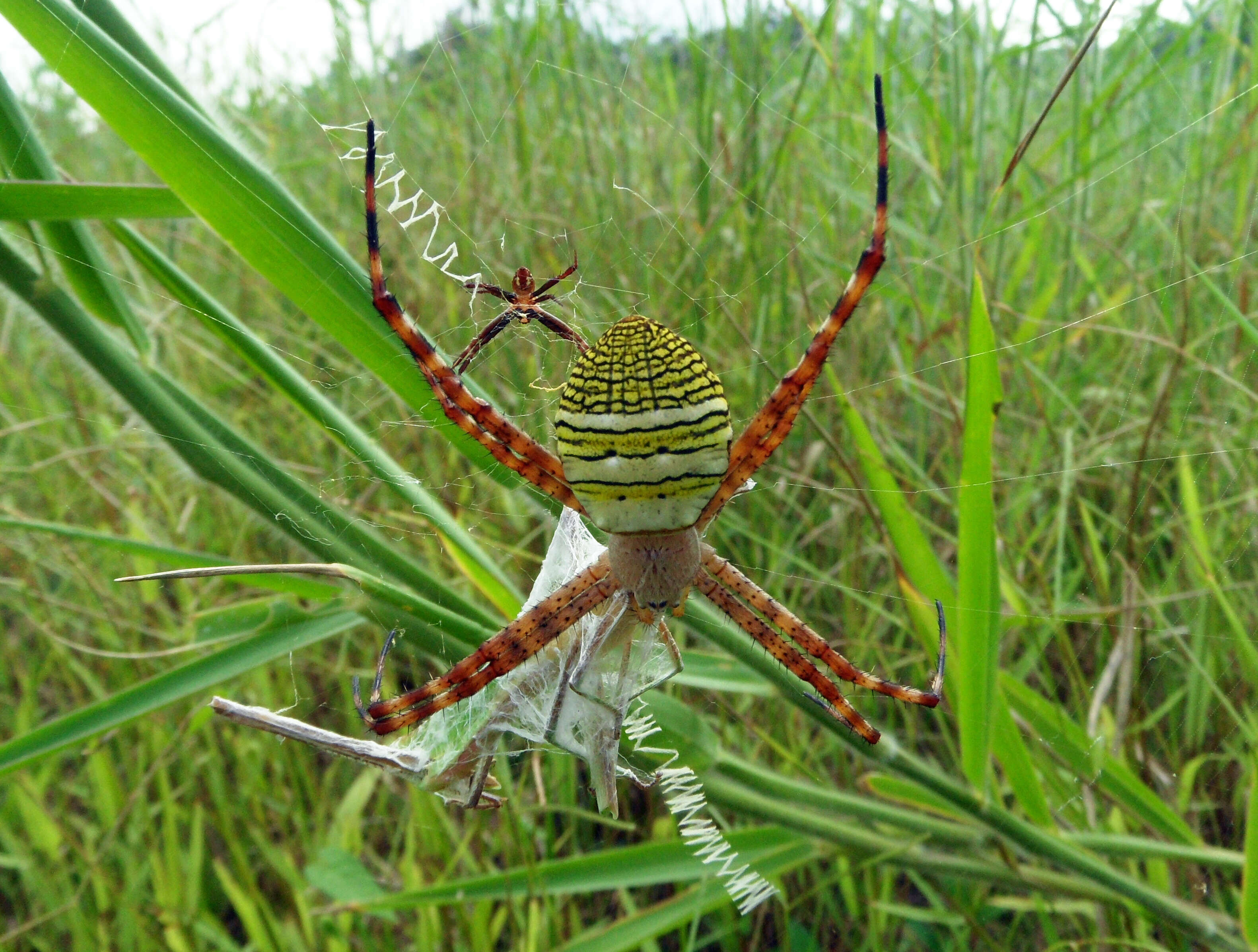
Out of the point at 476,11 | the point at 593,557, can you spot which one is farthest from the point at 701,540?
the point at 476,11

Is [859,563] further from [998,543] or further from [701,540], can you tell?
[701,540]

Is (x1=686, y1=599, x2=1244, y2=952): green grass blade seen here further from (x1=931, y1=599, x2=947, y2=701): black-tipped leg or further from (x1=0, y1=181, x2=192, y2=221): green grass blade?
(x1=0, y1=181, x2=192, y2=221): green grass blade

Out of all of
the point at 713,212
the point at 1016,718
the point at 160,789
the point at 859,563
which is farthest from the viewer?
the point at 713,212

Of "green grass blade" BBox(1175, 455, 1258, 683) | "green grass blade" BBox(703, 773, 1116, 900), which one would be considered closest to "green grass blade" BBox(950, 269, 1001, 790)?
"green grass blade" BBox(703, 773, 1116, 900)

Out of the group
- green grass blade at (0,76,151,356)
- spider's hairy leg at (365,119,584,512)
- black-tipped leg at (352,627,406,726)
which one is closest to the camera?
green grass blade at (0,76,151,356)

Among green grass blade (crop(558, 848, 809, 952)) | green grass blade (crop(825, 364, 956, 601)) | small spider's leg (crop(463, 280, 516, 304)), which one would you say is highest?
small spider's leg (crop(463, 280, 516, 304))
